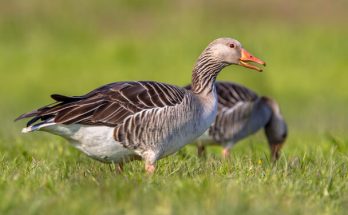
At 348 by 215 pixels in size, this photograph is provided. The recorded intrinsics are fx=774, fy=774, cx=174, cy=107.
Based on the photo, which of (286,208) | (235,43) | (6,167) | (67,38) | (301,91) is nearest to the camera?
(286,208)

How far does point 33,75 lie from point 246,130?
14.2 meters

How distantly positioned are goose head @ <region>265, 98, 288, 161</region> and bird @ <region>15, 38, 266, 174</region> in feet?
17.4

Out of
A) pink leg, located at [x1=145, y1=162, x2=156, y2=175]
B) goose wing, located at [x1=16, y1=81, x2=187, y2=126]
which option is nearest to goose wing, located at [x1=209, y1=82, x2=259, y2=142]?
goose wing, located at [x1=16, y1=81, x2=187, y2=126]

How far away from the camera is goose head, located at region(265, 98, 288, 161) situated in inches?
508

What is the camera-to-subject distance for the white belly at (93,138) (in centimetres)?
712

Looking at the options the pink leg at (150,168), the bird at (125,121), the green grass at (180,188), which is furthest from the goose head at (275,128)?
the pink leg at (150,168)

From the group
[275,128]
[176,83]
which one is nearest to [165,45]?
[176,83]

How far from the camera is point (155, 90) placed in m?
7.59

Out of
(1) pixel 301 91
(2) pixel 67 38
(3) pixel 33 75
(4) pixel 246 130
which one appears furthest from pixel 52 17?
(4) pixel 246 130

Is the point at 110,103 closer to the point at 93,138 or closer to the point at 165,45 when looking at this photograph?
the point at 93,138

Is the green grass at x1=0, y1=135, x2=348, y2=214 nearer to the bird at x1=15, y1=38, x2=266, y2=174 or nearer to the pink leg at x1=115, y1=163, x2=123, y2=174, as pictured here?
the pink leg at x1=115, y1=163, x2=123, y2=174

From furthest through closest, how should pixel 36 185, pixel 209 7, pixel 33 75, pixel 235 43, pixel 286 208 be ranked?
1. pixel 209 7
2. pixel 33 75
3. pixel 235 43
4. pixel 36 185
5. pixel 286 208

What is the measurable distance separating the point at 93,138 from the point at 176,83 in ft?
54.5

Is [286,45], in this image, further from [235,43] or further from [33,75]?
[235,43]
